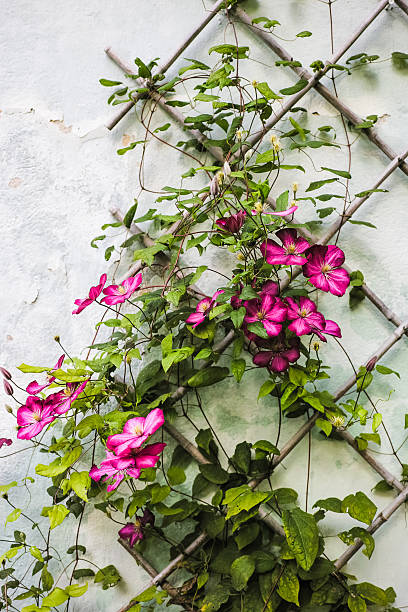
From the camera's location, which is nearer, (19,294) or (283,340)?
(283,340)

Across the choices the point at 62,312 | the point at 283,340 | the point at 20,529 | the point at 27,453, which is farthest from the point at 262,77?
the point at 20,529

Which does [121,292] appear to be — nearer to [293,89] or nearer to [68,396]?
[68,396]

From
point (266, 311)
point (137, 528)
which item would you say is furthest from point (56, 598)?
point (266, 311)

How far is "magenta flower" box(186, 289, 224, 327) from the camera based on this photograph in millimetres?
1262

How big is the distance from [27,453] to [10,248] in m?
0.55

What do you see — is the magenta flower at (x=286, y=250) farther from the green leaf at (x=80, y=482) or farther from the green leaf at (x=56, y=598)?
the green leaf at (x=56, y=598)

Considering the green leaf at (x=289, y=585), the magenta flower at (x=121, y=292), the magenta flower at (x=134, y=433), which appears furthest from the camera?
the magenta flower at (x=121, y=292)

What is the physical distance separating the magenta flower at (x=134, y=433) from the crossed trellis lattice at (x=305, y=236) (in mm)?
281

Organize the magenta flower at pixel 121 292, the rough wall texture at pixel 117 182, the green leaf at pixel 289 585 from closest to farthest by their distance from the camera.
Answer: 1. the green leaf at pixel 289 585
2. the magenta flower at pixel 121 292
3. the rough wall texture at pixel 117 182

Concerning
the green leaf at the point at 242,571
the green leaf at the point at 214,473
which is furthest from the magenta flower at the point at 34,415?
the green leaf at the point at 242,571

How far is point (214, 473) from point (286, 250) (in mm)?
546

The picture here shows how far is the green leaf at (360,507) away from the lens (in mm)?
1237

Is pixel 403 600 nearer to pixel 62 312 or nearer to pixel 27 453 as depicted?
pixel 27 453

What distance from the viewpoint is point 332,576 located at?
1.30 meters
